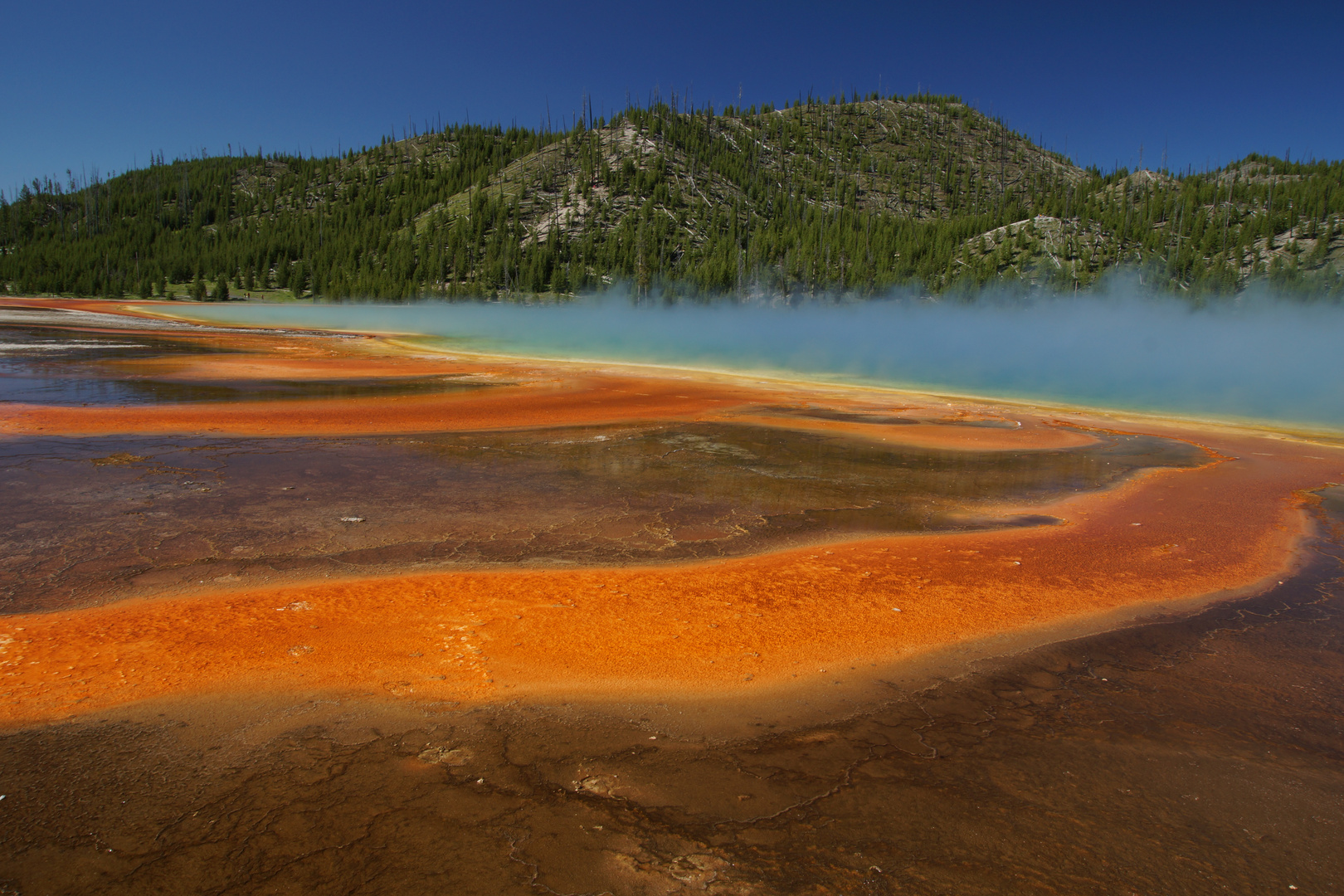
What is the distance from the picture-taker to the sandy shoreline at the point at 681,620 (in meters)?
4.22

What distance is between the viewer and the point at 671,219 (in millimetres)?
96125

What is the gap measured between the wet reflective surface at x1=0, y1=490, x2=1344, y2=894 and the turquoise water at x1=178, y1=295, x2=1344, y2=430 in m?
20.0

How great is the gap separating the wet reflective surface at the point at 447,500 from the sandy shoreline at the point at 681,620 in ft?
1.62

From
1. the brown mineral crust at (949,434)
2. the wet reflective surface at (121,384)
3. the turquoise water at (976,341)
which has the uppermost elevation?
the turquoise water at (976,341)

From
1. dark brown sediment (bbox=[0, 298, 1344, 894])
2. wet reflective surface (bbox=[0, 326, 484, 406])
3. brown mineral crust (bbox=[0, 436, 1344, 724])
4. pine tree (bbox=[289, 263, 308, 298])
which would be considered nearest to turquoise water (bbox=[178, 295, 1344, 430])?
wet reflective surface (bbox=[0, 326, 484, 406])

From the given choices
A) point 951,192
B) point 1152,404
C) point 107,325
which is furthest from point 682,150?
point 1152,404

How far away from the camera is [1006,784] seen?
3.52 meters

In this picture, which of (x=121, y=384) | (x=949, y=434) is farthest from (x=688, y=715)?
(x=121, y=384)

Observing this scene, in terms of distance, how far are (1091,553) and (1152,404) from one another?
1878cm

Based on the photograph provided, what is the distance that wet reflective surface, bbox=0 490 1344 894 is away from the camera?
111 inches

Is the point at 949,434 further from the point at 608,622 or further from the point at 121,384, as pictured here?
the point at 121,384

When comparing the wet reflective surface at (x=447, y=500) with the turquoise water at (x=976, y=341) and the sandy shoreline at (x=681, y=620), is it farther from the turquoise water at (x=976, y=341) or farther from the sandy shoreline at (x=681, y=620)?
the turquoise water at (x=976, y=341)

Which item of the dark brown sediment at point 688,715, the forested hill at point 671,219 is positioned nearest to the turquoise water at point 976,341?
the forested hill at point 671,219

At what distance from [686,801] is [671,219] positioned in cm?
9796
